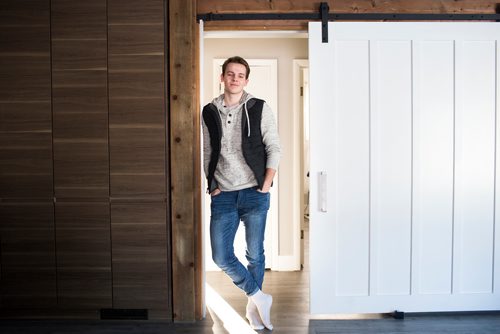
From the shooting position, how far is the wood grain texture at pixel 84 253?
3018 millimetres

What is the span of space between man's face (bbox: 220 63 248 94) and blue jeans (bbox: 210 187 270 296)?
608 millimetres

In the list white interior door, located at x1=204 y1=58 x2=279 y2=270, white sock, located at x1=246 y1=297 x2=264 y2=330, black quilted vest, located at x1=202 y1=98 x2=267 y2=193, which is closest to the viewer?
black quilted vest, located at x1=202 y1=98 x2=267 y2=193

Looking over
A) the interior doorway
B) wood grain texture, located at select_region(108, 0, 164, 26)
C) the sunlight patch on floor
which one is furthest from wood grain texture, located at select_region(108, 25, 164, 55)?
the sunlight patch on floor

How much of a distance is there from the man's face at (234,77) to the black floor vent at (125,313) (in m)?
1.50

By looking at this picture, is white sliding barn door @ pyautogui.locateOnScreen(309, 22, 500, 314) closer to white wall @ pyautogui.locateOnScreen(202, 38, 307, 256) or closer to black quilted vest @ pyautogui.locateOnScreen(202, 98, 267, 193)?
black quilted vest @ pyautogui.locateOnScreen(202, 98, 267, 193)

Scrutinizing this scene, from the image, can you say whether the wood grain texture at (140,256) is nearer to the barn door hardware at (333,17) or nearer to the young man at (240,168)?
the young man at (240,168)

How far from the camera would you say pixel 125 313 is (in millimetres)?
3047

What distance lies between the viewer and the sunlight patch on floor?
2917 mm

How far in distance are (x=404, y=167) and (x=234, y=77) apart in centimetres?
121

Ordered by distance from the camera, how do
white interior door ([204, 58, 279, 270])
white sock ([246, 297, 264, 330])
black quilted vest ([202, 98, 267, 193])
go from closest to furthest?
black quilted vest ([202, 98, 267, 193]) → white sock ([246, 297, 264, 330]) → white interior door ([204, 58, 279, 270])

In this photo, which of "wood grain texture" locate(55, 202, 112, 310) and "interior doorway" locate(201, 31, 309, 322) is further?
"interior doorway" locate(201, 31, 309, 322)

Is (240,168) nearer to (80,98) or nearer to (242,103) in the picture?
(242,103)

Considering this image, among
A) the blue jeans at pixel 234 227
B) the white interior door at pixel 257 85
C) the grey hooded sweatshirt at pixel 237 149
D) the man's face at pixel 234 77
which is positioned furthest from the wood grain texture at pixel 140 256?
the white interior door at pixel 257 85

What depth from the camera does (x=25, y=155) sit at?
3.02 meters
